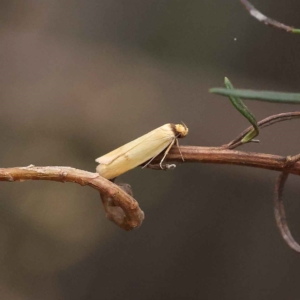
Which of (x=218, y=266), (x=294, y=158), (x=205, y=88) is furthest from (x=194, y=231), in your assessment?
(x=294, y=158)

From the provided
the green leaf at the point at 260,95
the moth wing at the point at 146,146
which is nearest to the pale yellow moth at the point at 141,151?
the moth wing at the point at 146,146

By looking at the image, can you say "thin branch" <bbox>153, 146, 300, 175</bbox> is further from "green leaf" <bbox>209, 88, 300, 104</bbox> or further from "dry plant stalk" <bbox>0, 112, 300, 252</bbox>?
"green leaf" <bbox>209, 88, 300, 104</bbox>

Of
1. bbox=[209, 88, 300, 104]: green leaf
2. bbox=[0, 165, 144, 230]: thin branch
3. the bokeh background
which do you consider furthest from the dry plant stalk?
the bokeh background

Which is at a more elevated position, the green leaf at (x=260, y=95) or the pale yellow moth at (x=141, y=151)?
the pale yellow moth at (x=141, y=151)

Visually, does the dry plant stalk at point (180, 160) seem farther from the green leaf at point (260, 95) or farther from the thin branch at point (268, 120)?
the green leaf at point (260, 95)

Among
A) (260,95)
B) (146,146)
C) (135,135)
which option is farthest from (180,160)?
(135,135)

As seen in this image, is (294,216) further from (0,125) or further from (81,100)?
(0,125)

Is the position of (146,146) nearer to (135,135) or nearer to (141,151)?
(141,151)
